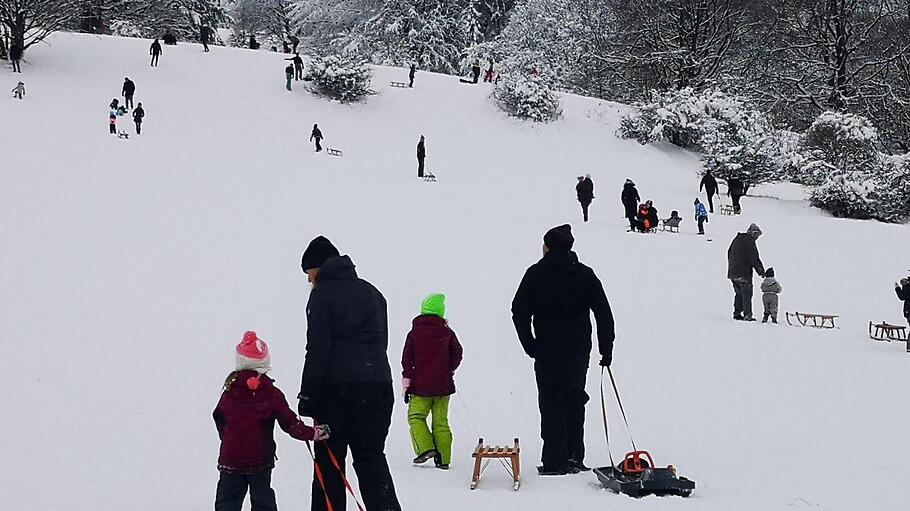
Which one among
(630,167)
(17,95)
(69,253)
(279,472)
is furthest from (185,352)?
(630,167)

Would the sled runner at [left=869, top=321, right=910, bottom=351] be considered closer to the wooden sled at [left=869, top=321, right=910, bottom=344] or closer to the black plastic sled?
the wooden sled at [left=869, top=321, right=910, bottom=344]

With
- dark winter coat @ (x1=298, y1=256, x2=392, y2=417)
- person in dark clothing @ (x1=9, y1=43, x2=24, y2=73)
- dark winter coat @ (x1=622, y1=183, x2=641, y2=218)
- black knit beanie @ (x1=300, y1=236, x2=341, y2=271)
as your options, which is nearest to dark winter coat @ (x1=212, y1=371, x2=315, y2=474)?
dark winter coat @ (x1=298, y1=256, x2=392, y2=417)

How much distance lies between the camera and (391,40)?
184ft

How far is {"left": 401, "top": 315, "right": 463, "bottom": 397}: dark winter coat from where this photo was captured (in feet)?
23.4

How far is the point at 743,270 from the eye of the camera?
14.6 meters

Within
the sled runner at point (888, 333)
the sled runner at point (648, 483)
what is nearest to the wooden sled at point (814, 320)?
the sled runner at point (888, 333)

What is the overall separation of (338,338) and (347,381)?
0.74 feet

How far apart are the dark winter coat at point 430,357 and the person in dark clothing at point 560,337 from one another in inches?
24.3

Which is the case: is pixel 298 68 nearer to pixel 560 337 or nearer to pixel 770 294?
pixel 770 294

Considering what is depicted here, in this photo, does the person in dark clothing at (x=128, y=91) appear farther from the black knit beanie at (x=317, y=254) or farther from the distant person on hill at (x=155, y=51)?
the black knit beanie at (x=317, y=254)

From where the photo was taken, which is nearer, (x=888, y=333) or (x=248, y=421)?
(x=248, y=421)

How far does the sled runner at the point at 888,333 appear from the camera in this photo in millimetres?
13328

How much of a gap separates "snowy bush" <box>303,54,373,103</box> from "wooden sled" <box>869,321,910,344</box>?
28310mm

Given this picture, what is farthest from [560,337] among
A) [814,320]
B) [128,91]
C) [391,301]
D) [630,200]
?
[128,91]
